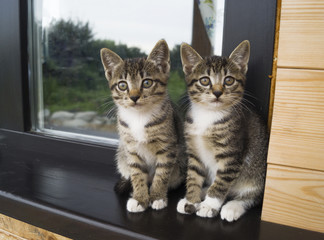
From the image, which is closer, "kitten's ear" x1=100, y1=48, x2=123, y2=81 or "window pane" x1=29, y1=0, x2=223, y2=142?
"kitten's ear" x1=100, y1=48, x2=123, y2=81

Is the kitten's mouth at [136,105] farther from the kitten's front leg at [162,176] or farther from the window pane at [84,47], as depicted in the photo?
the window pane at [84,47]

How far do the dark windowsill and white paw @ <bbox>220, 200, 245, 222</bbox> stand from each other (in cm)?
2

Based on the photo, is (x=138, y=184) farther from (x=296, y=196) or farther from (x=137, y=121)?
(x=296, y=196)

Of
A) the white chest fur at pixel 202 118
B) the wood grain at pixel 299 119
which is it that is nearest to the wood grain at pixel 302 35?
the wood grain at pixel 299 119

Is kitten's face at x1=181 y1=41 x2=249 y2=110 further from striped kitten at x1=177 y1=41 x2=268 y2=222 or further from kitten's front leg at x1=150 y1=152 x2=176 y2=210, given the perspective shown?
kitten's front leg at x1=150 y1=152 x2=176 y2=210

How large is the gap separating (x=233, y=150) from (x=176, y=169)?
0.32 meters

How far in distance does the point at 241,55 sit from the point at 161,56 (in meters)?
0.32

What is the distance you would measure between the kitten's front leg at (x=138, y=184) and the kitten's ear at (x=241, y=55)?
0.56m

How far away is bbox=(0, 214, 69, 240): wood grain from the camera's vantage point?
3.83 feet

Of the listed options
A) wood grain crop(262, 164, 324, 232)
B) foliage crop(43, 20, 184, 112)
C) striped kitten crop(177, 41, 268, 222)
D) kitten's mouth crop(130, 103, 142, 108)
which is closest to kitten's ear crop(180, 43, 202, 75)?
striped kitten crop(177, 41, 268, 222)

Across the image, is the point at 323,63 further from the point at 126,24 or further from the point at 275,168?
the point at 126,24

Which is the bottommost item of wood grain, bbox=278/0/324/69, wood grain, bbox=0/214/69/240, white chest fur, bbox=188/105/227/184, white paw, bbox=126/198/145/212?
wood grain, bbox=0/214/69/240

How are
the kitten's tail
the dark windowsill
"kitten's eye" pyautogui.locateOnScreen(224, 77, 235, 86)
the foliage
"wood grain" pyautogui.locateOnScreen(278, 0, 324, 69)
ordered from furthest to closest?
the foliage, the kitten's tail, "kitten's eye" pyautogui.locateOnScreen(224, 77, 235, 86), the dark windowsill, "wood grain" pyautogui.locateOnScreen(278, 0, 324, 69)

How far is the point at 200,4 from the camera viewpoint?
1398 millimetres
